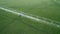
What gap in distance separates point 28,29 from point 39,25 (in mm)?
235

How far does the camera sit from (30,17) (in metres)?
2.00

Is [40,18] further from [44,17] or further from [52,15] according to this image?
[52,15]

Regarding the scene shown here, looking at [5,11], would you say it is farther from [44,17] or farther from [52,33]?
[52,33]

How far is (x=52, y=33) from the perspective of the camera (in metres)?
1.54

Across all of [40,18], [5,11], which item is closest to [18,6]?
[5,11]

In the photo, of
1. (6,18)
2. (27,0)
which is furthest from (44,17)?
(27,0)

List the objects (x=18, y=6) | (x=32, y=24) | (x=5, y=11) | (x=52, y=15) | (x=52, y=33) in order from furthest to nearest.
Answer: (x=18, y=6)
(x=5, y=11)
(x=52, y=15)
(x=32, y=24)
(x=52, y=33)

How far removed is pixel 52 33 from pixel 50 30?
85mm

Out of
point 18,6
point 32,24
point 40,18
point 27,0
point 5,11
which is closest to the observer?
point 32,24

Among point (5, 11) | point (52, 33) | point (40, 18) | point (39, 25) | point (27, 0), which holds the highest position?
point (27, 0)

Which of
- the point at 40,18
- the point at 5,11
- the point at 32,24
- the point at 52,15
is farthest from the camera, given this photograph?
the point at 5,11

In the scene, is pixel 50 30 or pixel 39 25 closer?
pixel 50 30

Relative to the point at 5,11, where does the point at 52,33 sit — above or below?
below

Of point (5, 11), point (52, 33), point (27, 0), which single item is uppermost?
point (27, 0)
